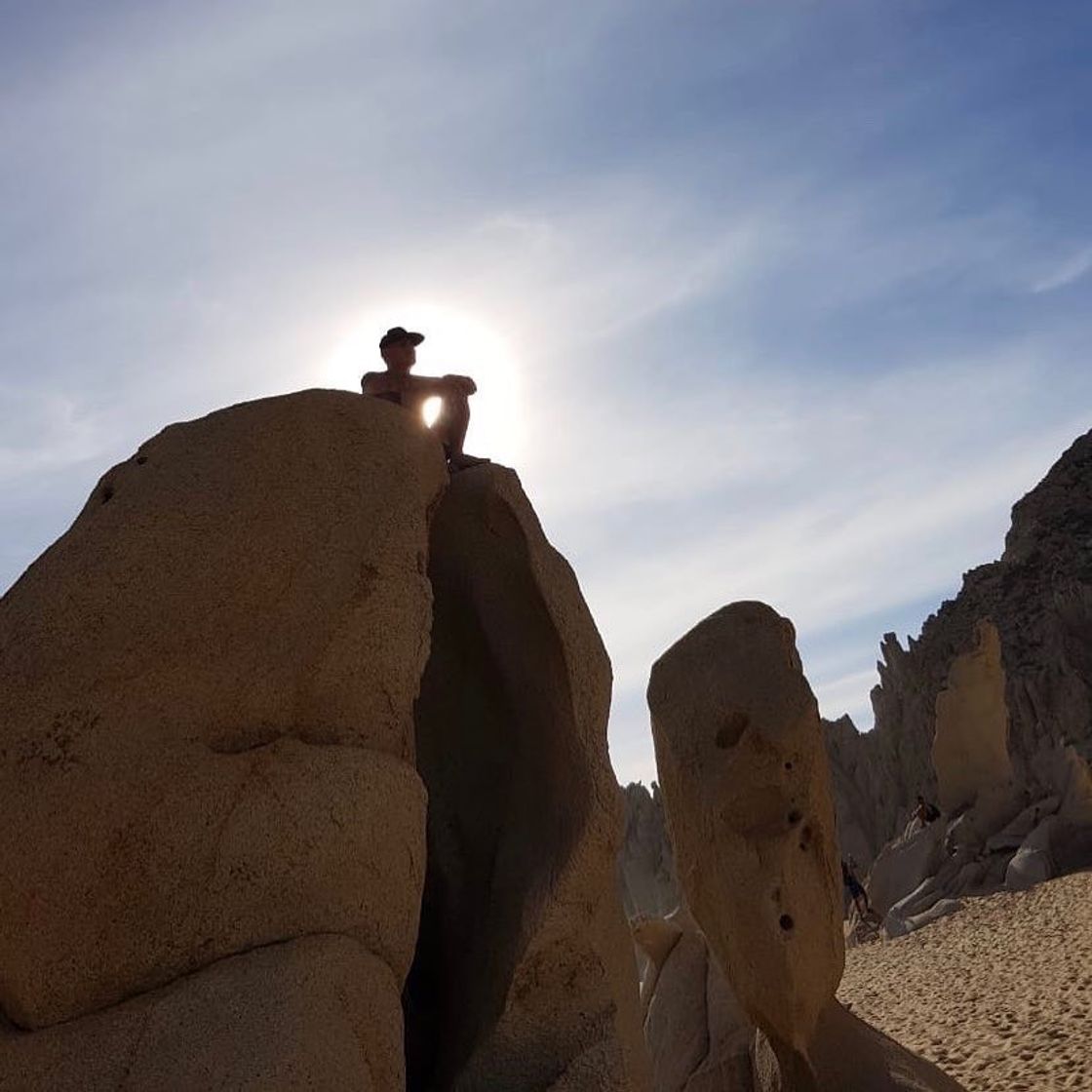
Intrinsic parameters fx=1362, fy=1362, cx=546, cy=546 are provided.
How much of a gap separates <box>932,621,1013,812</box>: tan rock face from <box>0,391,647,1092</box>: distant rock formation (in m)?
14.8

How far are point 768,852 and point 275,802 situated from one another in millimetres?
3219

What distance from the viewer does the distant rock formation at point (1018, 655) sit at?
95.6 ft

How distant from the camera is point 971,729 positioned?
17.7m

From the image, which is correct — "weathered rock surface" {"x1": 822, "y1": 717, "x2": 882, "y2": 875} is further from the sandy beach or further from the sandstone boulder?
the sandstone boulder

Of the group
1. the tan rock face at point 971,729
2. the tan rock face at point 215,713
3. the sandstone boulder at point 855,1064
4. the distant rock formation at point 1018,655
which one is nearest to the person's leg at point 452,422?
the tan rock face at point 215,713

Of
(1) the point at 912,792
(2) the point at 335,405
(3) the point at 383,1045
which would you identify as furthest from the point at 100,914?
(1) the point at 912,792

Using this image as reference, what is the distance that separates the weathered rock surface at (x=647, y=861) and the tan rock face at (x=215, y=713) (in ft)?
105

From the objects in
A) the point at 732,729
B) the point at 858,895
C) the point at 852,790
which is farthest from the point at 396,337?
the point at 852,790

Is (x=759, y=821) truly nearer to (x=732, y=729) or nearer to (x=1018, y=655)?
(x=732, y=729)

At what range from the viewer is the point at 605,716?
398 cm

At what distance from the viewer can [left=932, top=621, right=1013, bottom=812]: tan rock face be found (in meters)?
17.6

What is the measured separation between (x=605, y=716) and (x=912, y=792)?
2766 cm

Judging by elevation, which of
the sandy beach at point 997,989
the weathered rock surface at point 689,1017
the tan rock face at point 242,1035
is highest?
the tan rock face at point 242,1035

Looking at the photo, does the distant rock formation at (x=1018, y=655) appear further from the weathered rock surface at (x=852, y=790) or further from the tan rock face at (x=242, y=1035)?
the tan rock face at (x=242, y=1035)
